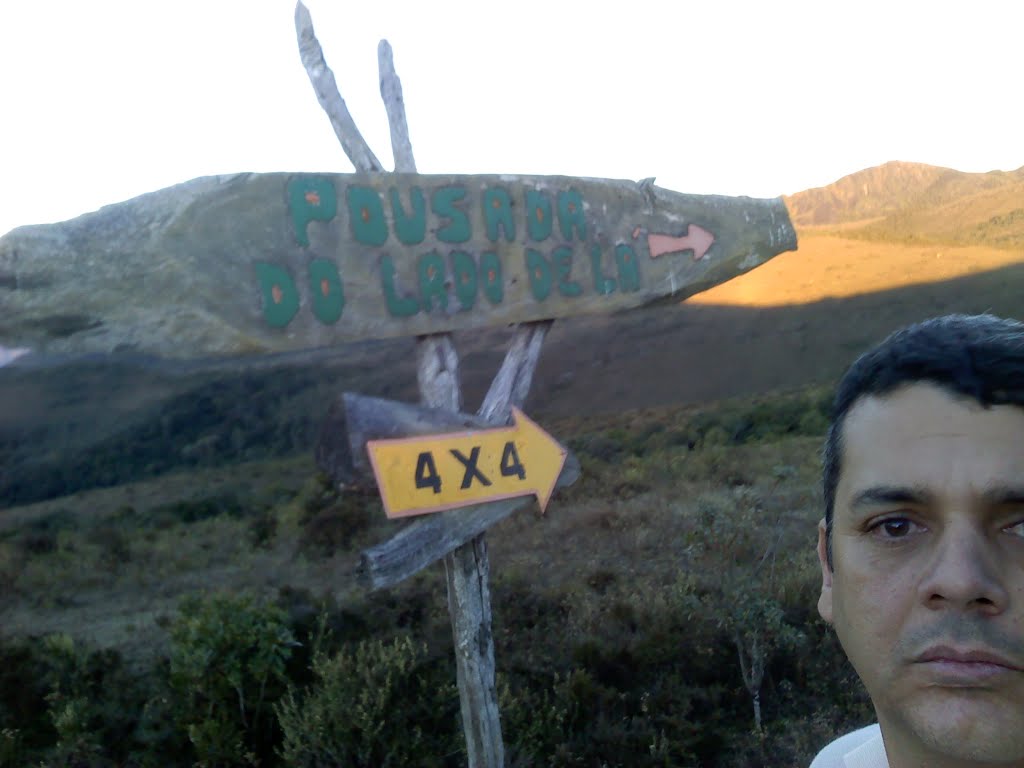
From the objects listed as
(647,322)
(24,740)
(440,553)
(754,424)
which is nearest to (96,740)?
(24,740)

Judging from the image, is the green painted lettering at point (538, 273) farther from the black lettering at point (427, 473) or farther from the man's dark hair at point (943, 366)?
the man's dark hair at point (943, 366)

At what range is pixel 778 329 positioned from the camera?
64.9ft

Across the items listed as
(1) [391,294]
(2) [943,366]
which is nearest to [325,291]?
(1) [391,294]

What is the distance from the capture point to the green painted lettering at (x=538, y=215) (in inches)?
115

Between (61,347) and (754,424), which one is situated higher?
(61,347)

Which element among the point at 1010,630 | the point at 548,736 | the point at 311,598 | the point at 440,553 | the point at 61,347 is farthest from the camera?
the point at 311,598

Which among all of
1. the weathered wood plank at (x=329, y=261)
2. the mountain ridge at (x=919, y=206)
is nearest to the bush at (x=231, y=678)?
Result: the weathered wood plank at (x=329, y=261)

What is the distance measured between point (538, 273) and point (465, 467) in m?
0.68

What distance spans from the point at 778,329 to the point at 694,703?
645 inches

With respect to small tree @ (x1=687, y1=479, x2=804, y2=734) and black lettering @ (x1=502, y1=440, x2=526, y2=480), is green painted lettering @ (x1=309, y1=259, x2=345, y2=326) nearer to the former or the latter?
black lettering @ (x1=502, y1=440, x2=526, y2=480)

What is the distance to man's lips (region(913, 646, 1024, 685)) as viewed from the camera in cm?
87

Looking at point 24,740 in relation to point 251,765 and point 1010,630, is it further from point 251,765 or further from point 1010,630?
point 1010,630

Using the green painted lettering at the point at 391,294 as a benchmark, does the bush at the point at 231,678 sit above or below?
below

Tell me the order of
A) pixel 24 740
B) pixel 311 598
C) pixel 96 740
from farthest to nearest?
pixel 311 598 < pixel 24 740 < pixel 96 740
